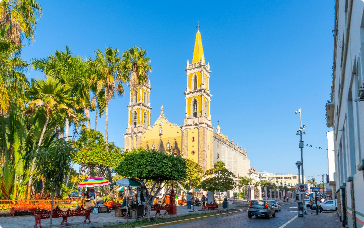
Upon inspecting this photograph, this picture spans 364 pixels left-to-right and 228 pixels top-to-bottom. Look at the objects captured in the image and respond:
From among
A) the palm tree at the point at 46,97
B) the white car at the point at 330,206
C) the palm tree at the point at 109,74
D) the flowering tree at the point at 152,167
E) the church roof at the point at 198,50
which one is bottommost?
the white car at the point at 330,206

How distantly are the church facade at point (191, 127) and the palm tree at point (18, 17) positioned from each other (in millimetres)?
42100

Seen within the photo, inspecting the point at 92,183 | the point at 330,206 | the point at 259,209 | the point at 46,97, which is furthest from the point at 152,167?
the point at 330,206

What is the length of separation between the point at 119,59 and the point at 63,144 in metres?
20.7

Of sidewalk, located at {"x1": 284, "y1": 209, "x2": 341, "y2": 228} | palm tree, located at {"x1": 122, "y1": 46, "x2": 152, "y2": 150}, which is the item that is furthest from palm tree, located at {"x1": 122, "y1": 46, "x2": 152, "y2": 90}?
sidewalk, located at {"x1": 284, "y1": 209, "x2": 341, "y2": 228}

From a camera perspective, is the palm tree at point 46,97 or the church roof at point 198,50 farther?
the church roof at point 198,50

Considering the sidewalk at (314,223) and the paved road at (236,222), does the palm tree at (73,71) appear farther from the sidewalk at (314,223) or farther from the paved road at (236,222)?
the sidewalk at (314,223)

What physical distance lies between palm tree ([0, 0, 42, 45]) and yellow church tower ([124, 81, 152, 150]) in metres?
52.2

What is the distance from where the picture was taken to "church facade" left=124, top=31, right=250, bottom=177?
198 ft

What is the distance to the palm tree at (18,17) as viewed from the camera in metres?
13.6

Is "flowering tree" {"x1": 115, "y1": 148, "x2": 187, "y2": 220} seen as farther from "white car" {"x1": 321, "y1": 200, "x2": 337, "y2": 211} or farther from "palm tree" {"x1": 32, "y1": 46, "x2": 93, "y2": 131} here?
"white car" {"x1": 321, "y1": 200, "x2": 337, "y2": 211}

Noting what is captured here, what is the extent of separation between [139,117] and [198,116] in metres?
14.3

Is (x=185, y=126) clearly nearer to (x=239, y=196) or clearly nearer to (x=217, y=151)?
(x=217, y=151)

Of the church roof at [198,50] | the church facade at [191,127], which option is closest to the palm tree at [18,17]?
the church facade at [191,127]

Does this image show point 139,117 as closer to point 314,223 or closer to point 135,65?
point 135,65
